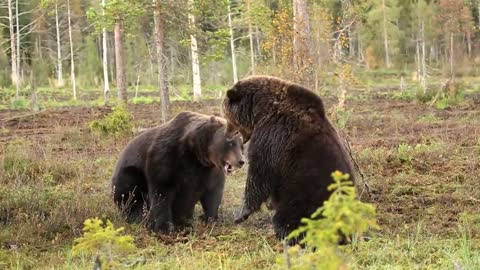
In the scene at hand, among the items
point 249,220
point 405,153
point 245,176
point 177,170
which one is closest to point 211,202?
point 249,220

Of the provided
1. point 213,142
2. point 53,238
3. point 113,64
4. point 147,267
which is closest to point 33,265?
point 53,238

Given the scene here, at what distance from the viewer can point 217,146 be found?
Result: 7.57m

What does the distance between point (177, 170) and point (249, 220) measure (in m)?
1.15

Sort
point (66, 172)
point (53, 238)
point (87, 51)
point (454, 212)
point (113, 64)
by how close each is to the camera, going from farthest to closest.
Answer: point (113, 64) < point (87, 51) < point (66, 172) < point (454, 212) < point (53, 238)

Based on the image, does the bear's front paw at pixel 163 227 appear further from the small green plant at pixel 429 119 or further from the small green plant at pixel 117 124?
the small green plant at pixel 429 119

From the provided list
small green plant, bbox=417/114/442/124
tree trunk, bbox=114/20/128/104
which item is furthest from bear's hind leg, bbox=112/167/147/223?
tree trunk, bbox=114/20/128/104

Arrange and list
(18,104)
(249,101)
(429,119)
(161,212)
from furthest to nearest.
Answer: (18,104) → (429,119) → (161,212) → (249,101)

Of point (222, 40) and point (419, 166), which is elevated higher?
point (222, 40)

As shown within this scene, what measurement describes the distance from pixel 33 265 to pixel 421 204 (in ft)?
16.6

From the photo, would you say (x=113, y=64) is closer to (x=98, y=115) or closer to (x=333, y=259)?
→ (x=98, y=115)

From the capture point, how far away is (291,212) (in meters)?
5.83

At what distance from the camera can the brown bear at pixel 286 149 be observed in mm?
5684

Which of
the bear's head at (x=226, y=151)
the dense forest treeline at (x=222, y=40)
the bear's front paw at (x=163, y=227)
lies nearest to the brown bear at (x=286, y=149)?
the bear's head at (x=226, y=151)

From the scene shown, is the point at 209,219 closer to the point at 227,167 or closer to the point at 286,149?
the point at 227,167
